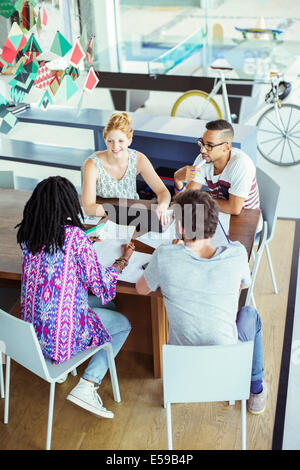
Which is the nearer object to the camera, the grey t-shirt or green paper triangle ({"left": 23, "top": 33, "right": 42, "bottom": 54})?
the grey t-shirt

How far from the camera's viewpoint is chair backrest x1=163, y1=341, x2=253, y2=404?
1.92 m

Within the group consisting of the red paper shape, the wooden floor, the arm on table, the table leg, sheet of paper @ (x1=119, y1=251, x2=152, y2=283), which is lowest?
the wooden floor

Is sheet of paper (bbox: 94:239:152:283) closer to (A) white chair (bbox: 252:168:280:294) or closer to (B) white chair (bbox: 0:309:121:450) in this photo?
(B) white chair (bbox: 0:309:121:450)

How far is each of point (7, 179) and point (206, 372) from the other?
2.04 m

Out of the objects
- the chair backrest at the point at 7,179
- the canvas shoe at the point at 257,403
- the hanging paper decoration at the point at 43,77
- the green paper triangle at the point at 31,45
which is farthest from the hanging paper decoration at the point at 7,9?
the canvas shoe at the point at 257,403

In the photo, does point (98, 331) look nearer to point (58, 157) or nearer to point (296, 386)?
point (296, 386)

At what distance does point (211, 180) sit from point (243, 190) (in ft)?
0.81

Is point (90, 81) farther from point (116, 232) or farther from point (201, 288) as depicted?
point (201, 288)

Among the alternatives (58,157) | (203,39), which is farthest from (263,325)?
(203,39)

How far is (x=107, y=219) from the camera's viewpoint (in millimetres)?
2918

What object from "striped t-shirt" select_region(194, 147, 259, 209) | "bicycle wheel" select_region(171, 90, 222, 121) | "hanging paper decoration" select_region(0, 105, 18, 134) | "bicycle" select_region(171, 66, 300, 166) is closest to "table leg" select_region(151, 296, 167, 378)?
"striped t-shirt" select_region(194, 147, 259, 209)

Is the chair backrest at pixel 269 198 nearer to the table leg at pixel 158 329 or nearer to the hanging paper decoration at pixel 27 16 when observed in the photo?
the table leg at pixel 158 329

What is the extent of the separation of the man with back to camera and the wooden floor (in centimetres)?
59

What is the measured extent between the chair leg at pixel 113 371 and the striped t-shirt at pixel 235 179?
106cm
